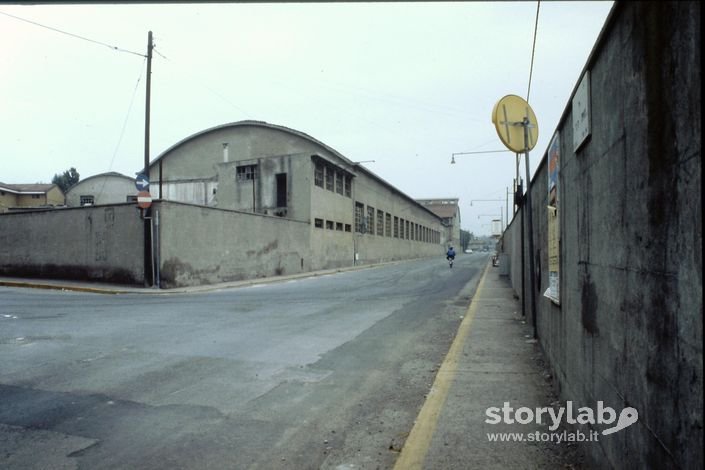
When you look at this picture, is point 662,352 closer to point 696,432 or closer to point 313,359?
point 696,432

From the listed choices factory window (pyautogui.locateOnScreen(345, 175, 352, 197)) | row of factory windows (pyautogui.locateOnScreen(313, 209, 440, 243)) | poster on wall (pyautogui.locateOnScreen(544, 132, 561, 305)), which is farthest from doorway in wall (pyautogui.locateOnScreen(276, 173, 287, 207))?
poster on wall (pyautogui.locateOnScreen(544, 132, 561, 305))

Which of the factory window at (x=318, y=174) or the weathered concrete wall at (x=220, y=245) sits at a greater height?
the factory window at (x=318, y=174)

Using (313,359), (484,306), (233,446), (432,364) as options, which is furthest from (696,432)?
(484,306)

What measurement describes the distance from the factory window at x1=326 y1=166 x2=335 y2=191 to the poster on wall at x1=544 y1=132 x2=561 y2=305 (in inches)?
1233

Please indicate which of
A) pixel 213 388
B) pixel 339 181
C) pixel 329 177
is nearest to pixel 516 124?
pixel 213 388

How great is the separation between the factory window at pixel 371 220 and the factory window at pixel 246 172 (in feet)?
50.1

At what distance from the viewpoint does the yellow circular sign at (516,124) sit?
24.6 feet

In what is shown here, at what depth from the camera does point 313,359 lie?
671 cm

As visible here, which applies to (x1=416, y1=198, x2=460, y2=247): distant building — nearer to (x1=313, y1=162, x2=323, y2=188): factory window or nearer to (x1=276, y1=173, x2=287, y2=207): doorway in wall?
(x1=313, y1=162, x2=323, y2=188): factory window

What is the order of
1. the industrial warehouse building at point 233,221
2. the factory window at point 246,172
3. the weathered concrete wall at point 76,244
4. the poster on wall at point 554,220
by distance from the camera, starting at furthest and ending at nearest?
1. the factory window at point 246,172
2. the industrial warehouse building at point 233,221
3. the weathered concrete wall at point 76,244
4. the poster on wall at point 554,220

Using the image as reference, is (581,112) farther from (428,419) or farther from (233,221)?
(233,221)

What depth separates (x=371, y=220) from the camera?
48.0 m

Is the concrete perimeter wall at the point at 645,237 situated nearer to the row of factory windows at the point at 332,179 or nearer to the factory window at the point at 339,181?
the row of factory windows at the point at 332,179

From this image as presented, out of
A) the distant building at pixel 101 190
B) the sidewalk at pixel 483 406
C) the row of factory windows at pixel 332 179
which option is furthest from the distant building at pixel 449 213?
the sidewalk at pixel 483 406
